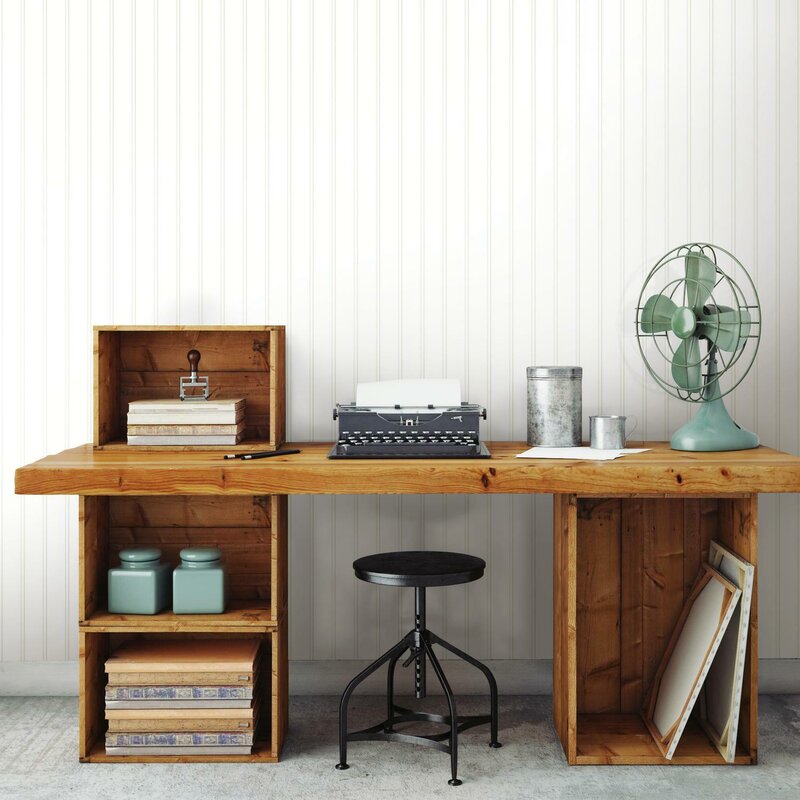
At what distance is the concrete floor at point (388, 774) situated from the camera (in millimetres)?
2436

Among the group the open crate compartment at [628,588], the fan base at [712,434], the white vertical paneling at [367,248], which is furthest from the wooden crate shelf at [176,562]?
the fan base at [712,434]

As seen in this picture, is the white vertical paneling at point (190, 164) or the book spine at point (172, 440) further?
the white vertical paneling at point (190, 164)

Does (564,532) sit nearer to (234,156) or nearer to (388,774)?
(388,774)

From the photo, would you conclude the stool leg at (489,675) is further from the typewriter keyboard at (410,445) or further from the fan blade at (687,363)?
the fan blade at (687,363)

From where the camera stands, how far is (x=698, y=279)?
8.96 ft

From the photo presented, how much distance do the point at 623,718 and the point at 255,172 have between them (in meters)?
2.17

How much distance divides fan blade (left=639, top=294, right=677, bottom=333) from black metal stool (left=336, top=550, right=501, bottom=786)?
912mm

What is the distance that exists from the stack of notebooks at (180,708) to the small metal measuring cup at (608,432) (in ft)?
4.02

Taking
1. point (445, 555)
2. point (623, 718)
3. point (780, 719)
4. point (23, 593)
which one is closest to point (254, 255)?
point (445, 555)

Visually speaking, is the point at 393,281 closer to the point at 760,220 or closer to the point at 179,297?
Answer: the point at 179,297

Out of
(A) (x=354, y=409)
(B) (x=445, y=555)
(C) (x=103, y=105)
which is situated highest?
(C) (x=103, y=105)

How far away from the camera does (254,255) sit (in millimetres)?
3113

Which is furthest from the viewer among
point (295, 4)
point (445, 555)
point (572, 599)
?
point (295, 4)

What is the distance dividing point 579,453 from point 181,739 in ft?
4.67
